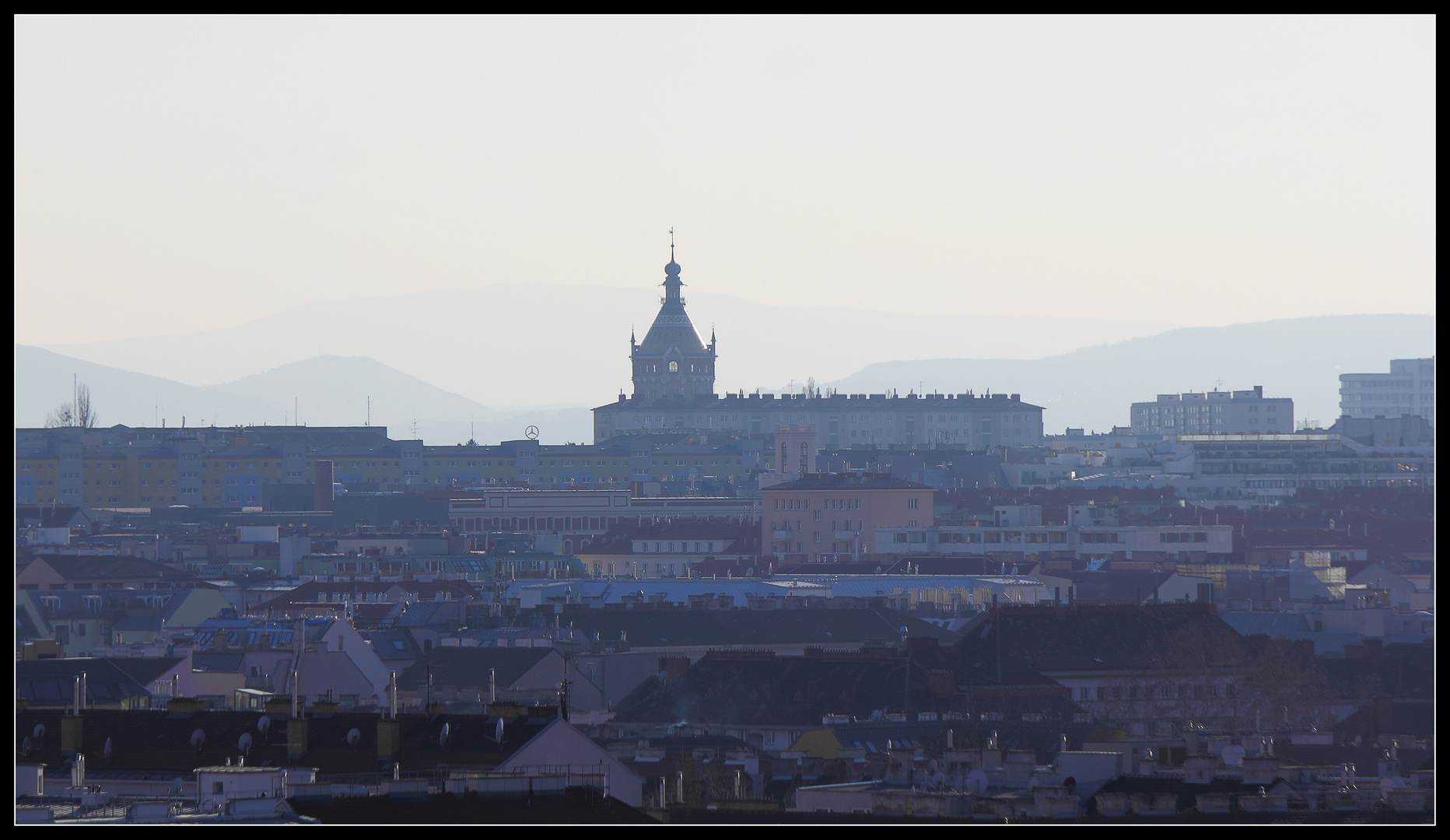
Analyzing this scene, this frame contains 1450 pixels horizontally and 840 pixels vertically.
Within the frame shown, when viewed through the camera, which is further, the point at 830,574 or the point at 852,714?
the point at 830,574

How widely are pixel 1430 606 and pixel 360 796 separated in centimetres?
4883

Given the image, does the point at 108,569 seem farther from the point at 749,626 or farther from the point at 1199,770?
the point at 1199,770

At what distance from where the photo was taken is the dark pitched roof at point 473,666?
4434cm

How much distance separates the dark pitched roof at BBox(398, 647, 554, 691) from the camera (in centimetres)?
4434

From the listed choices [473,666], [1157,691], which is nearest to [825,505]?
[473,666]

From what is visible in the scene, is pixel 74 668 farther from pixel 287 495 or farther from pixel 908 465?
pixel 908 465

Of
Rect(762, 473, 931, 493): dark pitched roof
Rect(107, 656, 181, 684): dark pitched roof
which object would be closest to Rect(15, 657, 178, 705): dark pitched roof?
Rect(107, 656, 181, 684): dark pitched roof

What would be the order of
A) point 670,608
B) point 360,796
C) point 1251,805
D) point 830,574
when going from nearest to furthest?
1. point 360,796
2. point 1251,805
3. point 670,608
4. point 830,574

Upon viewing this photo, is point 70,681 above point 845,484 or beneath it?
beneath

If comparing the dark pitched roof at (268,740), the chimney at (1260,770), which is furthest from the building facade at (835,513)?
the chimney at (1260,770)

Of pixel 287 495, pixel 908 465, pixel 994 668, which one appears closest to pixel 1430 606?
pixel 994 668

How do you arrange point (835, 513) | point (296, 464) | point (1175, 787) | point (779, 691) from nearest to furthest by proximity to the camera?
point (1175, 787)
point (779, 691)
point (835, 513)
point (296, 464)

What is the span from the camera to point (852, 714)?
40.3 metres

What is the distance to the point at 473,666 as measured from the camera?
45.8 m
